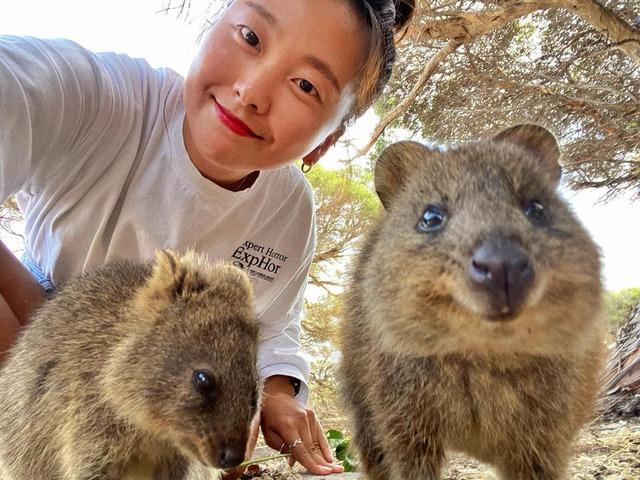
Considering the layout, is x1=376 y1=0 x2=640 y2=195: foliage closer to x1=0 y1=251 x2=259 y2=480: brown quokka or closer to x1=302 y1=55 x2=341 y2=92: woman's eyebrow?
x1=302 y1=55 x2=341 y2=92: woman's eyebrow

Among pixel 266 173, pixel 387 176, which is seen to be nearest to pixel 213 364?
pixel 387 176

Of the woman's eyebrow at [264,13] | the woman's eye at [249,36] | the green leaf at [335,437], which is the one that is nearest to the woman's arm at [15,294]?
the woman's eye at [249,36]

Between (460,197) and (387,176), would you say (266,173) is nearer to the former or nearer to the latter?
(387,176)

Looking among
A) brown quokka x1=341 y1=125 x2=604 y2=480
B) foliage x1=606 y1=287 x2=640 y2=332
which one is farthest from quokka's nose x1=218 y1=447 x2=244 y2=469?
foliage x1=606 y1=287 x2=640 y2=332

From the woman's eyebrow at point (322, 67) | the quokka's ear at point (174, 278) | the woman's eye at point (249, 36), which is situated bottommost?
the quokka's ear at point (174, 278)

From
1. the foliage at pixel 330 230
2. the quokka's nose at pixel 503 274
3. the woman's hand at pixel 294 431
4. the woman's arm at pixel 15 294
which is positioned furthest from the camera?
the foliage at pixel 330 230

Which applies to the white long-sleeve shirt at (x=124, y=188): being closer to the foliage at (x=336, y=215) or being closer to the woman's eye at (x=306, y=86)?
the woman's eye at (x=306, y=86)
